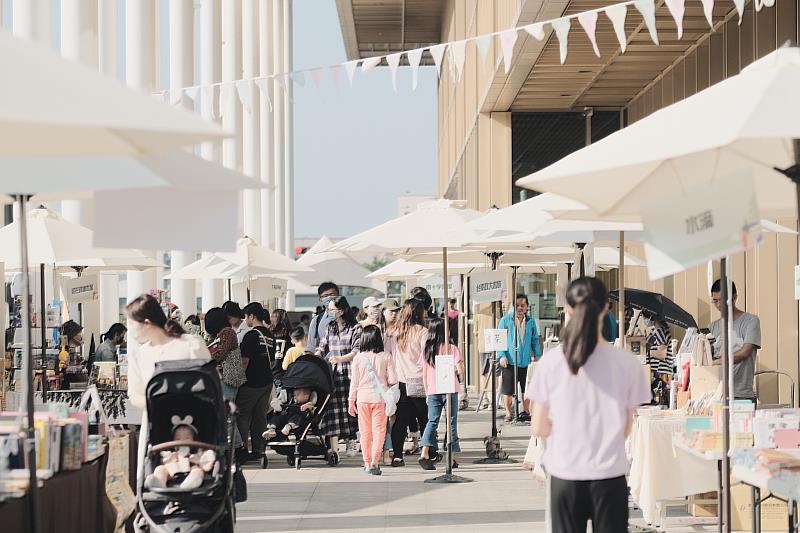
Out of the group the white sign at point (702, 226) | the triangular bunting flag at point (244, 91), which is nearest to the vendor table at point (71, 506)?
the white sign at point (702, 226)

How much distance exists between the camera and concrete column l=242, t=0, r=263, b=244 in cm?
3778

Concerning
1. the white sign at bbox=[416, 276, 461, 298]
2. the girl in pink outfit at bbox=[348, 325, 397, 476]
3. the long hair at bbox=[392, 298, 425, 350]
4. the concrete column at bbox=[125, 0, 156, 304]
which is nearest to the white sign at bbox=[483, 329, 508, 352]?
the long hair at bbox=[392, 298, 425, 350]

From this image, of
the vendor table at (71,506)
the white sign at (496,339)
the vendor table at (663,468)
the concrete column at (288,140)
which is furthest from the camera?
the concrete column at (288,140)

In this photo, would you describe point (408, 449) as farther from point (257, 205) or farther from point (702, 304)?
point (257, 205)

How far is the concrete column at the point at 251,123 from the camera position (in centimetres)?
3778

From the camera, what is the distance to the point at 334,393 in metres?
14.4

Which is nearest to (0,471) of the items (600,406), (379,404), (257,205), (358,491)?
(600,406)

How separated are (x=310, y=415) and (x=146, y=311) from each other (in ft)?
19.9

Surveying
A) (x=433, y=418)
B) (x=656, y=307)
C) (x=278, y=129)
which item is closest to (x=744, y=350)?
(x=433, y=418)

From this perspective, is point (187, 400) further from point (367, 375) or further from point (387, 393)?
point (387, 393)

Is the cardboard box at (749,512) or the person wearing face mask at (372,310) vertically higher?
the person wearing face mask at (372,310)

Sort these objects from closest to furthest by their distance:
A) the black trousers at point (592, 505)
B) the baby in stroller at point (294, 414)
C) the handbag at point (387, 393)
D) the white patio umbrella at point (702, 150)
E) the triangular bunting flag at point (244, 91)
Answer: the white patio umbrella at point (702, 150) < the black trousers at point (592, 505) < the handbag at point (387, 393) < the triangular bunting flag at point (244, 91) < the baby in stroller at point (294, 414)

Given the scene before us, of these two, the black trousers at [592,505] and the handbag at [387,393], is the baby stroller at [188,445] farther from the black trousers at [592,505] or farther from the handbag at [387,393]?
the handbag at [387,393]

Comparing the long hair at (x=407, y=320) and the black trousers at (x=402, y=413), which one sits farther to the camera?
the black trousers at (x=402, y=413)
